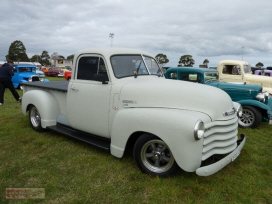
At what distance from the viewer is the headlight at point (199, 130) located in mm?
2686

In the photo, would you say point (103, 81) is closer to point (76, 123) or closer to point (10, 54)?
point (76, 123)

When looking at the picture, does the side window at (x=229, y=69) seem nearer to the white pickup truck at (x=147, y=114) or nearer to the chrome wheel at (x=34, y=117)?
the white pickup truck at (x=147, y=114)

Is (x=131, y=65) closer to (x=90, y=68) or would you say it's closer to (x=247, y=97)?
(x=90, y=68)

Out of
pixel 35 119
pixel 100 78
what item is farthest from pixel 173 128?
pixel 35 119

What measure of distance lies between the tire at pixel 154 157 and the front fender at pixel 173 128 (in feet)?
0.56

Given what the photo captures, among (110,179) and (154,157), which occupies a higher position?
(154,157)

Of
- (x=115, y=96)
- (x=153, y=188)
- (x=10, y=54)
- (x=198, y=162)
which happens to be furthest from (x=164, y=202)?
(x=10, y=54)

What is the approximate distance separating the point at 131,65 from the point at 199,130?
1930mm

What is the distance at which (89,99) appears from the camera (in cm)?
404

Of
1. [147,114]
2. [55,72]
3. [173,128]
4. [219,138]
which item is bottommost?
[219,138]

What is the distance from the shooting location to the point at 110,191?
9.75 ft

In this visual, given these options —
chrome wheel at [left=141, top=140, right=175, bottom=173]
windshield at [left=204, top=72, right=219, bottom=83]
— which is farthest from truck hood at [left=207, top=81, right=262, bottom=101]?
chrome wheel at [left=141, top=140, right=175, bottom=173]

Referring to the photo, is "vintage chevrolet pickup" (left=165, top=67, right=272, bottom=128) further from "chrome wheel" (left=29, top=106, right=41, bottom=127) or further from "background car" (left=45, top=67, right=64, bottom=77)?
"background car" (left=45, top=67, right=64, bottom=77)

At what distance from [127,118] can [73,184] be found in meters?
1.23
